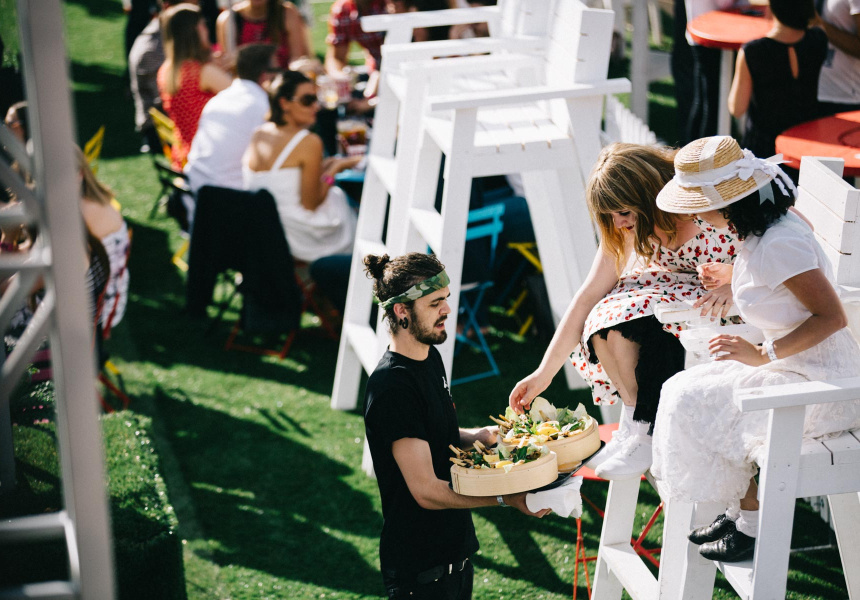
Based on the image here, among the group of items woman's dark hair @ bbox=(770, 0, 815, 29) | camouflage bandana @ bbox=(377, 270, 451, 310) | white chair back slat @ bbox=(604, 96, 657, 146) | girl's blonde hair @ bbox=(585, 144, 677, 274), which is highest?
woman's dark hair @ bbox=(770, 0, 815, 29)

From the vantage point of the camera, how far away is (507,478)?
2.17 meters

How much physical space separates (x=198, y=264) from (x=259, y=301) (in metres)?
0.41

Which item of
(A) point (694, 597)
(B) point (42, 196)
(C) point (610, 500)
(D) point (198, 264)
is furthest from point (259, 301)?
(B) point (42, 196)

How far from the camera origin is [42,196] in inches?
61.7

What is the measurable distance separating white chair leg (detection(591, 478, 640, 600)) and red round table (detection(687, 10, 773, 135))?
270cm

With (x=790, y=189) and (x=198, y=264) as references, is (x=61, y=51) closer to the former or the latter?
(x=790, y=189)

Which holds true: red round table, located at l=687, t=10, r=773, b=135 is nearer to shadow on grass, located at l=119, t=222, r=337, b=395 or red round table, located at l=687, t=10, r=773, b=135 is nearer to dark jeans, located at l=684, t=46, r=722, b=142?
dark jeans, located at l=684, t=46, r=722, b=142

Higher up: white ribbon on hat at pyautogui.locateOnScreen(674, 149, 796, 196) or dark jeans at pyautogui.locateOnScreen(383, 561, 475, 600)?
white ribbon on hat at pyautogui.locateOnScreen(674, 149, 796, 196)

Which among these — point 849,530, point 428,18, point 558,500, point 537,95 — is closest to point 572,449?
point 558,500

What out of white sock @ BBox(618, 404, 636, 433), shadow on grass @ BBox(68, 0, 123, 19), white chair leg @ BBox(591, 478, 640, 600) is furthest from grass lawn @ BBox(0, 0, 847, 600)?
shadow on grass @ BBox(68, 0, 123, 19)

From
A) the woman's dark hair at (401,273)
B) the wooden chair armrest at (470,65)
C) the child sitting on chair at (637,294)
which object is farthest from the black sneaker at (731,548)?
the wooden chair armrest at (470,65)

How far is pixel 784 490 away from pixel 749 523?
23 centimetres

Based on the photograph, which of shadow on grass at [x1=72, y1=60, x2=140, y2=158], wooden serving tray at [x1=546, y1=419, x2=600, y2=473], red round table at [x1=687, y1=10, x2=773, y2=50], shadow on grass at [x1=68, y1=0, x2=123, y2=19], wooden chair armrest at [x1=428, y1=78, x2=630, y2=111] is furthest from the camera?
shadow on grass at [x1=68, y1=0, x2=123, y2=19]

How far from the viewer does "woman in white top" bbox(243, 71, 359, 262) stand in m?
5.33
